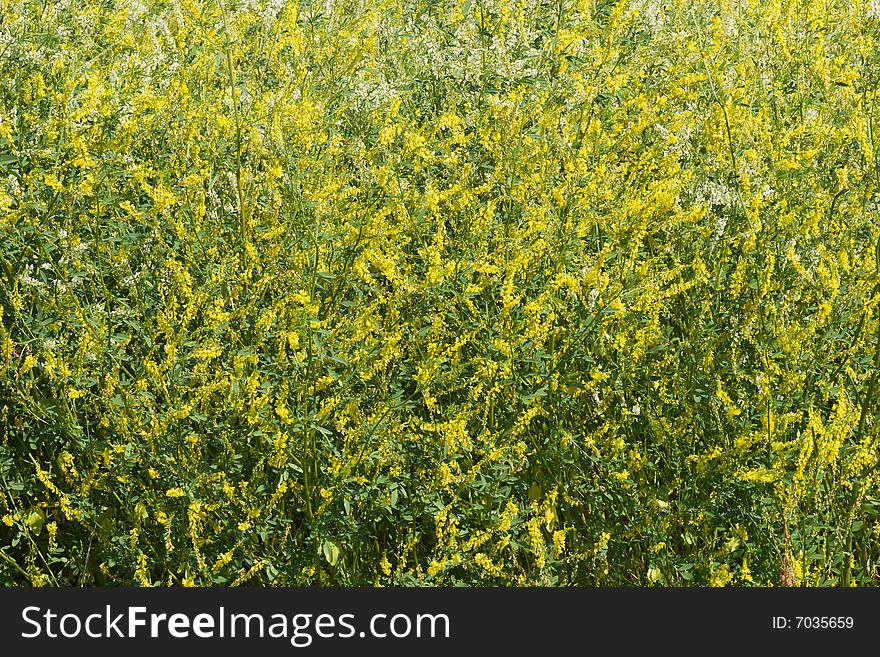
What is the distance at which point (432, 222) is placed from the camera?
10.5 ft

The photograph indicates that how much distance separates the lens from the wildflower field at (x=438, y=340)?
9.21 ft

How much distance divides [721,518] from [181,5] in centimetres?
252

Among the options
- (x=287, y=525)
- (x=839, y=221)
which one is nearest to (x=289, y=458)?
(x=287, y=525)

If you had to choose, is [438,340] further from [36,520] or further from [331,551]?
[36,520]

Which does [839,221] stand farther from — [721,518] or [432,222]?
[432,222]

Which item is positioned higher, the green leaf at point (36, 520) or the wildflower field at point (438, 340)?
the wildflower field at point (438, 340)

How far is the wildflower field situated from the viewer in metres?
2.81

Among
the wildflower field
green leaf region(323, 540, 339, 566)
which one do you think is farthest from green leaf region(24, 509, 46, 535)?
green leaf region(323, 540, 339, 566)

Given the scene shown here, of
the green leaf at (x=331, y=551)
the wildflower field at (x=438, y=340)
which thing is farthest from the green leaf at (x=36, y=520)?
the green leaf at (x=331, y=551)

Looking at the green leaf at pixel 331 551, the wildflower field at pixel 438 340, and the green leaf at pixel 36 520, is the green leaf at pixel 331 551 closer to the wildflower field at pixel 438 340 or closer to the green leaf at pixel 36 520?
the wildflower field at pixel 438 340

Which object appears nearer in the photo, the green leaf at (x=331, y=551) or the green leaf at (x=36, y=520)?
the green leaf at (x=331, y=551)

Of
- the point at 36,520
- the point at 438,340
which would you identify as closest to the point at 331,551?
the point at 438,340

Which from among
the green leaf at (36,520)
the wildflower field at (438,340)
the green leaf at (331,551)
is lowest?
the green leaf at (331,551)

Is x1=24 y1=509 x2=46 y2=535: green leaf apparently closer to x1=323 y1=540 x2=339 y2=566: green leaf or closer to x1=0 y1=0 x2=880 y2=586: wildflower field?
x1=0 y1=0 x2=880 y2=586: wildflower field
